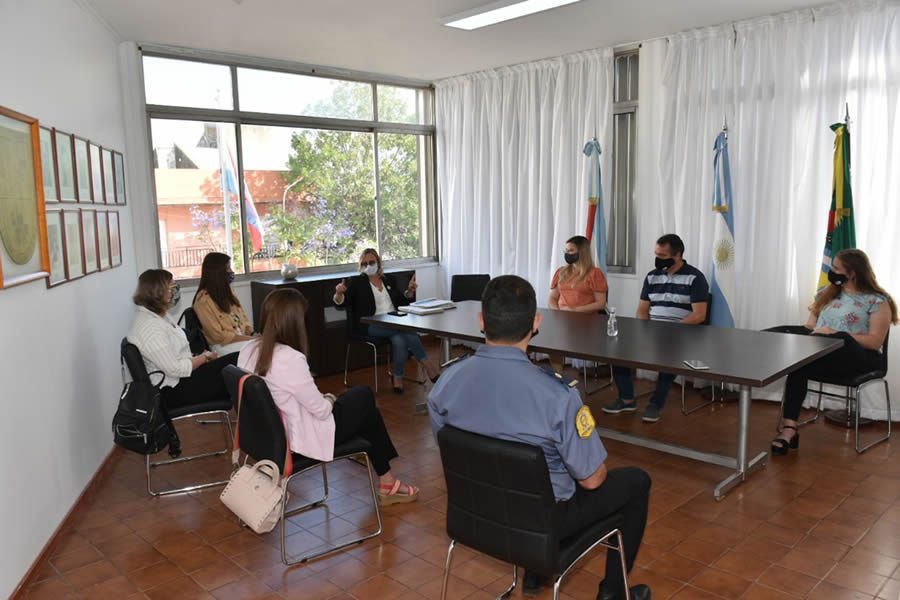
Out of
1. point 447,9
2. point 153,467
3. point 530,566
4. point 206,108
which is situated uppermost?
point 447,9

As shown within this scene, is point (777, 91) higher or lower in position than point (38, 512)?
higher

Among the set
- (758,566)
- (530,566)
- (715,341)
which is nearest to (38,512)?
(530,566)

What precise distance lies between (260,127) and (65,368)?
356 cm

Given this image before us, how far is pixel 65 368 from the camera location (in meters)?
3.43

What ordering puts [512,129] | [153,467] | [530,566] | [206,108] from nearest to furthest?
[530,566], [153,467], [206,108], [512,129]

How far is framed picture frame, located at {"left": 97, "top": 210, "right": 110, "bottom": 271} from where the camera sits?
425 cm

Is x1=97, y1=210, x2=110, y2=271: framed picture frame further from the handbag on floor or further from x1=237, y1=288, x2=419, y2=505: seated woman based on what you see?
the handbag on floor

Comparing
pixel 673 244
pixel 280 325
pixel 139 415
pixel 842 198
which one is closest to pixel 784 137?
pixel 842 198

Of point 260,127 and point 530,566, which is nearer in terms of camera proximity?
point 530,566

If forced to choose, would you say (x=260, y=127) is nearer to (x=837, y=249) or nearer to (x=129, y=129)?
(x=129, y=129)

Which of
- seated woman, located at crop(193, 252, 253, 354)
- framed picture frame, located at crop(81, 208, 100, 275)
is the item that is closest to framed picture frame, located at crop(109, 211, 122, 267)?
framed picture frame, located at crop(81, 208, 100, 275)

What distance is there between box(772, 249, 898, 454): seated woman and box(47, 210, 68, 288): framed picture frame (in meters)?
4.22

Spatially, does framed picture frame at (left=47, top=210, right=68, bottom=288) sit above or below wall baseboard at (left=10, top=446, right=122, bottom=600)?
above

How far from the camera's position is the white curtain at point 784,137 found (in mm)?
4574
